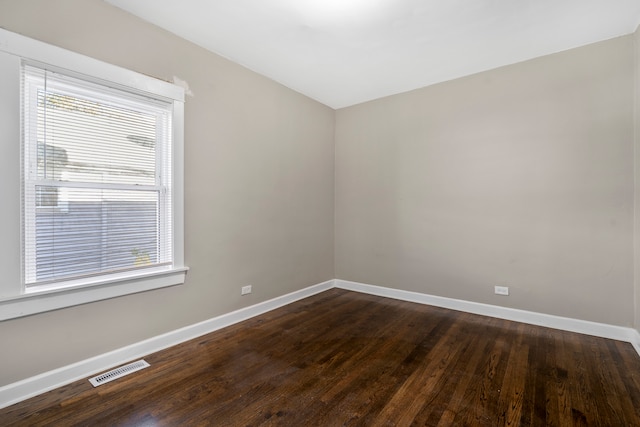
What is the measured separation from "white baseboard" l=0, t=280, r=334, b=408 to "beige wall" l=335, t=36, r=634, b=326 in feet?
6.75

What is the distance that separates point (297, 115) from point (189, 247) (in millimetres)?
2283

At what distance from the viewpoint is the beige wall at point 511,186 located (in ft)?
9.55

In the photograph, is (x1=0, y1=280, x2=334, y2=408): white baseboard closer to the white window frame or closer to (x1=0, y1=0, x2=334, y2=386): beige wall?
(x1=0, y1=0, x2=334, y2=386): beige wall

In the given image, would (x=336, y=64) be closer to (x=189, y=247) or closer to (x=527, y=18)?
(x=527, y=18)

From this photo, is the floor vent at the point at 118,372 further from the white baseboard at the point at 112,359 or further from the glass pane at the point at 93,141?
the glass pane at the point at 93,141

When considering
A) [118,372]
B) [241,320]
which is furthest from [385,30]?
[118,372]

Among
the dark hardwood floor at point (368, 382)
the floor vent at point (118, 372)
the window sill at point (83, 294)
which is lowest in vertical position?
the dark hardwood floor at point (368, 382)

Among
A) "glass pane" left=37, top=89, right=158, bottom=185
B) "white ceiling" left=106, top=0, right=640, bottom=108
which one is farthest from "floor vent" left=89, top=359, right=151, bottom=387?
"white ceiling" left=106, top=0, right=640, bottom=108

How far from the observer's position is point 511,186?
3395 mm

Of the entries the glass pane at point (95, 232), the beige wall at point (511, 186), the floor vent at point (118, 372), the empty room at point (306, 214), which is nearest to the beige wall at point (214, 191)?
Result: the empty room at point (306, 214)

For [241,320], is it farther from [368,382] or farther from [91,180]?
[91,180]

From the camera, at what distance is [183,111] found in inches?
111

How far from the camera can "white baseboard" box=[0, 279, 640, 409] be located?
2.05 meters

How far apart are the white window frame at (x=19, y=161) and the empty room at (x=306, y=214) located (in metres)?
0.02
